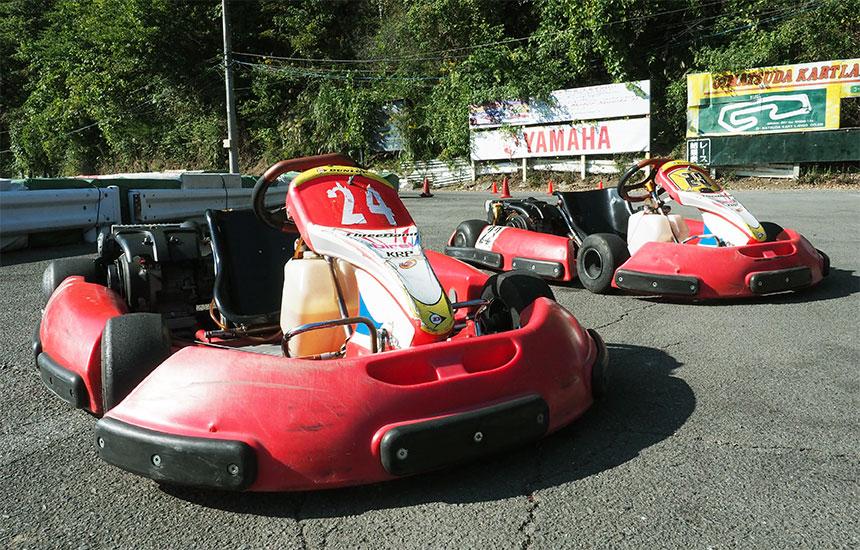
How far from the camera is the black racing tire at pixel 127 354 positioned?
251 centimetres

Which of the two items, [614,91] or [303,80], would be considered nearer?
[614,91]

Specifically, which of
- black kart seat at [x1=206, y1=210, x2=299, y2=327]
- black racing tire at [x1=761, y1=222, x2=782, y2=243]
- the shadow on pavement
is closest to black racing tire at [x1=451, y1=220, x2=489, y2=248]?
black racing tire at [x1=761, y1=222, x2=782, y2=243]

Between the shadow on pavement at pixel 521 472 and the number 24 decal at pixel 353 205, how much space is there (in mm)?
1131

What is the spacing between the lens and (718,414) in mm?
2822

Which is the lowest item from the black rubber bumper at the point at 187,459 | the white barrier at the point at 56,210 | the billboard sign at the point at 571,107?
the black rubber bumper at the point at 187,459

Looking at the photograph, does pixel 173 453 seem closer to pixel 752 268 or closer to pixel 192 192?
pixel 752 268

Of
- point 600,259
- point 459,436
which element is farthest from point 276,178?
point 600,259

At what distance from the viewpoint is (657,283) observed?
4.83 m

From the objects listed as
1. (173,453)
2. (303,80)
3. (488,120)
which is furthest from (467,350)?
(303,80)

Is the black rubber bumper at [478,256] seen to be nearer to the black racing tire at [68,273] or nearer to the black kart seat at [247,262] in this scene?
the black kart seat at [247,262]

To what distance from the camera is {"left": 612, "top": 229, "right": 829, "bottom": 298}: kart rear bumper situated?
4723mm

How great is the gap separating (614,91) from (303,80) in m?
13.0

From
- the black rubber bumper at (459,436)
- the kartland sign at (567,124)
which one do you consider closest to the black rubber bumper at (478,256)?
the black rubber bumper at (459,436)

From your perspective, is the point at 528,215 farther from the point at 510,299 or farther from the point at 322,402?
the point at 322,402
